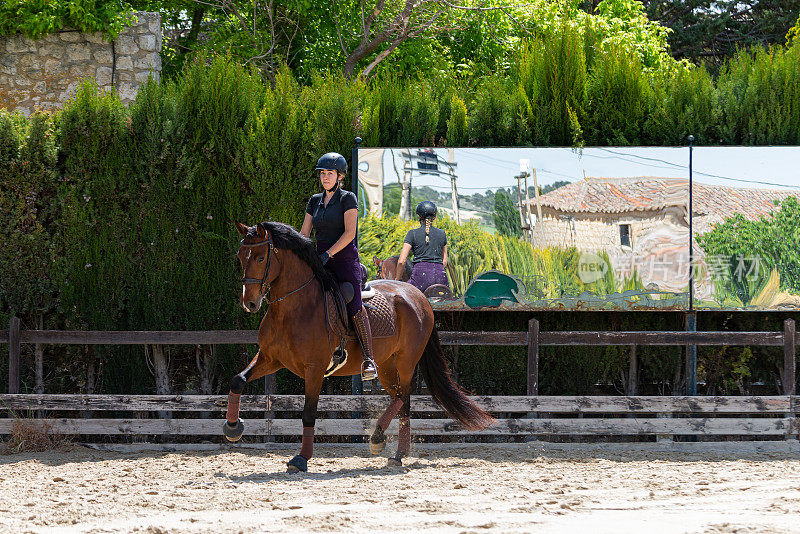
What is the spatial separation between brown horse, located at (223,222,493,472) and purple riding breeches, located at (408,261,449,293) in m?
1.24

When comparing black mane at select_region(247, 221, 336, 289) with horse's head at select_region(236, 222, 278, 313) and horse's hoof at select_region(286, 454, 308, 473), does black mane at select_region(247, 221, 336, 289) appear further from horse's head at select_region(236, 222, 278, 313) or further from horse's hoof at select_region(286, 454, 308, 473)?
horse's hoof at select_region(286, 454, 308, 473)

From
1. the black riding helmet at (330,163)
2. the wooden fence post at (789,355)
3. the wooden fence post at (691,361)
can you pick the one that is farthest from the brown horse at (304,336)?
the wooden fence post at (789,355)

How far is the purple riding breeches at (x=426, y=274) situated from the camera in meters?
8.83

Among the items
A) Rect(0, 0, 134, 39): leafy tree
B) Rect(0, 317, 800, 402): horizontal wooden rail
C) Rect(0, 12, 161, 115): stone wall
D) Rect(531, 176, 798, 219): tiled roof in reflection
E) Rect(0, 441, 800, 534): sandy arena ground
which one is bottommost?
Rect(0, 441, 800, 534): sandy arena ground

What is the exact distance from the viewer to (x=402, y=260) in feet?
29.0

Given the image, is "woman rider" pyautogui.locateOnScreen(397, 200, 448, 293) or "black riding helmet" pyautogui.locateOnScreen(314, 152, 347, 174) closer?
"black riding helmet" pyautogui.locateOnScreen(314, 152, 347, 174)

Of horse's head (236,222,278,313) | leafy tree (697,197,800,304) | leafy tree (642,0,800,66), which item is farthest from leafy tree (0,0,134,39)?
leafy tree (642,0,800,66)

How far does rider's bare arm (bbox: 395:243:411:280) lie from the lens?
28.9ft

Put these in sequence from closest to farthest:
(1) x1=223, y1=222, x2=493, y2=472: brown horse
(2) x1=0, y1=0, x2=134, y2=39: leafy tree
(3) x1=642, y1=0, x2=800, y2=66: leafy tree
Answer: (1) x1=223, y1=222, x2=493, y2=472: brown horse, (2) x1=0, y1=0, x2=134, y2=39: leafy tree, (3) x1=642, y1=0, x2=800, y2=66: leafy tree

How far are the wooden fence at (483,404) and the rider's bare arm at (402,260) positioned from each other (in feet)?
2.51

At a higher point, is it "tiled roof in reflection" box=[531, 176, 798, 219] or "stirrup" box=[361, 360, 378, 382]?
"tiled roof in reflection" box=[531, 176, 798, 219]

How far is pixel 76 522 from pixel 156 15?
32.9 feet

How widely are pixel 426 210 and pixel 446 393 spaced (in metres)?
2.07

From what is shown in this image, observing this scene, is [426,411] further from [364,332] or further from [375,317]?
[364,332]
